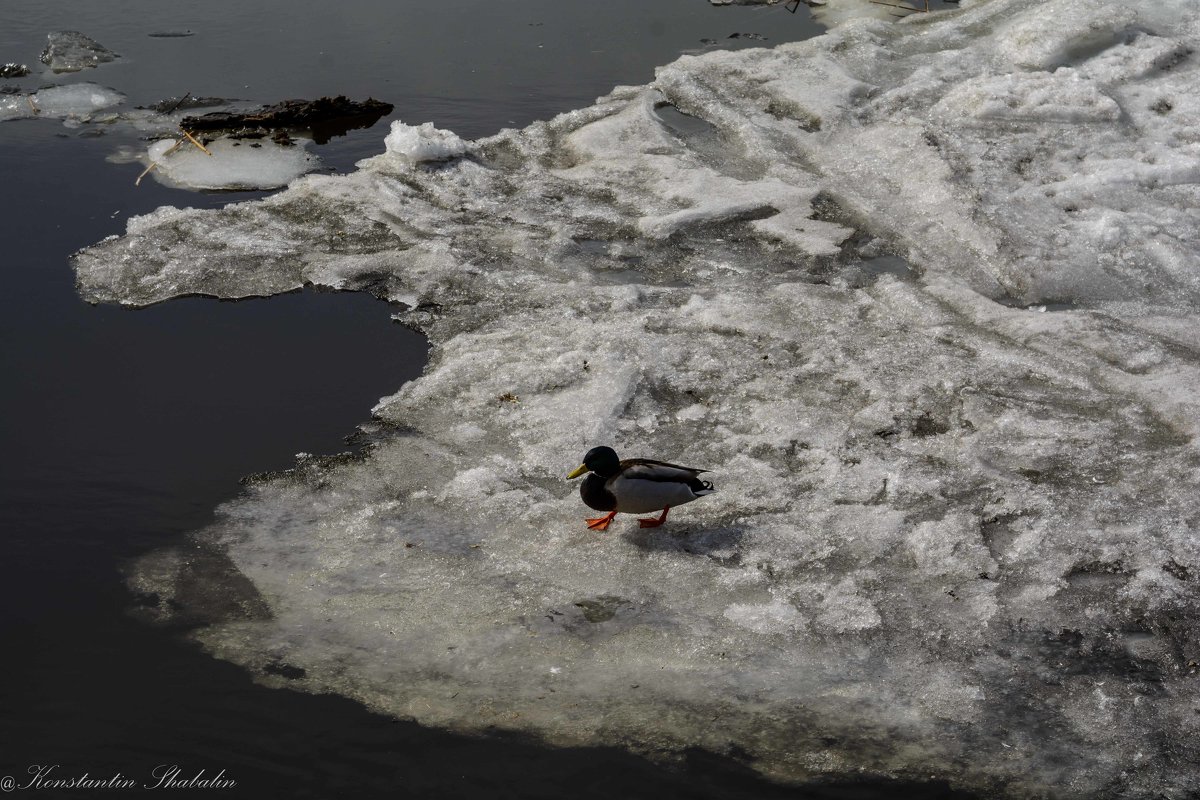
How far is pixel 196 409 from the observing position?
5523 mm

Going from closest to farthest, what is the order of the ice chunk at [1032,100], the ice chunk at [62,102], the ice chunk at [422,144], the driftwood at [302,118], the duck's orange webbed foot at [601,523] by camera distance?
the duck's orange webbed foot at [601,523]
the ice chunk at [422,144]
the ice chunk at [1032,100]
the driftwood at [302,118]
the ice chunk at [62,102]

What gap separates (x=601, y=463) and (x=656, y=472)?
254mm

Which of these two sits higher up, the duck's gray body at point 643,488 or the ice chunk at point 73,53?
the ice chunk at point 73,53

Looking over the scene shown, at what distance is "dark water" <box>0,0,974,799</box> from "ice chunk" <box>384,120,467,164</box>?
0.57 meters

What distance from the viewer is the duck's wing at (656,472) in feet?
14.9

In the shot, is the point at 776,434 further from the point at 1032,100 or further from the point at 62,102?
the point at 62,102

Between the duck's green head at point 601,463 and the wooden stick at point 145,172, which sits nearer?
the duck's green head at point 601,463

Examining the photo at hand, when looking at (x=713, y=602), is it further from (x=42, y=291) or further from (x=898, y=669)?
(x=42, y=291)

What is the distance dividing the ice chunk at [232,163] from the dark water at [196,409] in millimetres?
210

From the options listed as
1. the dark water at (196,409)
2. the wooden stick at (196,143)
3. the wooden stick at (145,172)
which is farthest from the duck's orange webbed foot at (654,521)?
the wooden stick at (196,143)

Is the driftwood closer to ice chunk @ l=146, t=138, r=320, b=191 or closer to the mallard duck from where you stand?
ice chunk @ l=146, t=138, r=320, b=191

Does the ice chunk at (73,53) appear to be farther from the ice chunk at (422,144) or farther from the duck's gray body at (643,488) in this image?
the duck's gray body at (643,488)

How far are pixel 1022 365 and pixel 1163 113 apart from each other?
3938mm
